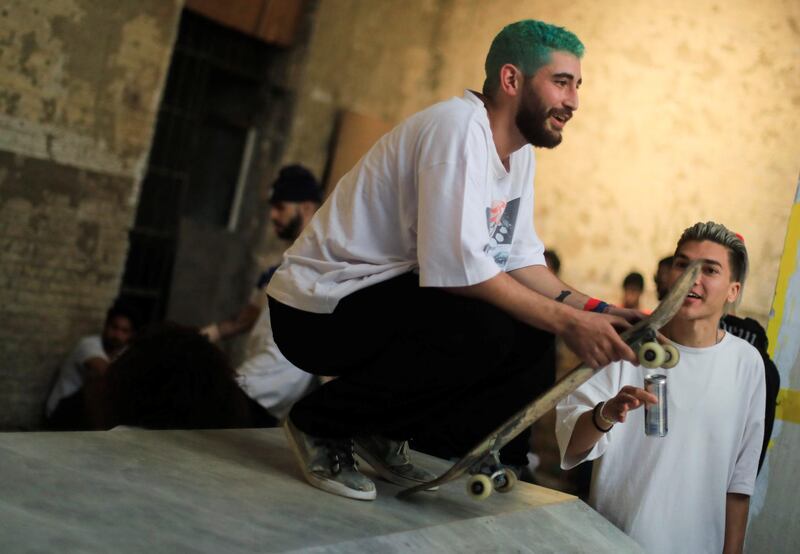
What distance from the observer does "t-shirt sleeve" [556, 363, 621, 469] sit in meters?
2.99

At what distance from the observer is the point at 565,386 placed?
2586mm

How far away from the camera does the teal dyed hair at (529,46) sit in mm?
2756

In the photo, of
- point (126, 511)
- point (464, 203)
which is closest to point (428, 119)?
point (464, 203)

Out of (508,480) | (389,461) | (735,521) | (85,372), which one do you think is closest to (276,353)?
(389,461)

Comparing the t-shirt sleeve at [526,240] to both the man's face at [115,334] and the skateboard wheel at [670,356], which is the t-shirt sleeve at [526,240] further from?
the man's face at [115,334]

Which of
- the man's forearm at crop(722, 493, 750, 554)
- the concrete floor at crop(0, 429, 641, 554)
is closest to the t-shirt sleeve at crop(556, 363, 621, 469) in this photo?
the concrete floor at crop(0, 429, 641, 554)

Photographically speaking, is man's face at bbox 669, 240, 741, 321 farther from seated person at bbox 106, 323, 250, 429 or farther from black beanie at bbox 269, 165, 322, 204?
black beanie at bbox 269, 165, 322, 204

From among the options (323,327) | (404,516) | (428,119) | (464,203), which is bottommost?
(404,516)

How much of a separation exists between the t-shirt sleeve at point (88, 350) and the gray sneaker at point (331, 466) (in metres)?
3.54

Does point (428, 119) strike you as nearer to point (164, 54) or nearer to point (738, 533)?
point (738, 533)

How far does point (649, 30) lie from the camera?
24.4 ft

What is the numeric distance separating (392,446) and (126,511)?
99 cm

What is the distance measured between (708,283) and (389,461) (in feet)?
3.53

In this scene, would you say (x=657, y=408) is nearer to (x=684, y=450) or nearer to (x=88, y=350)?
(x=684, y=450)
